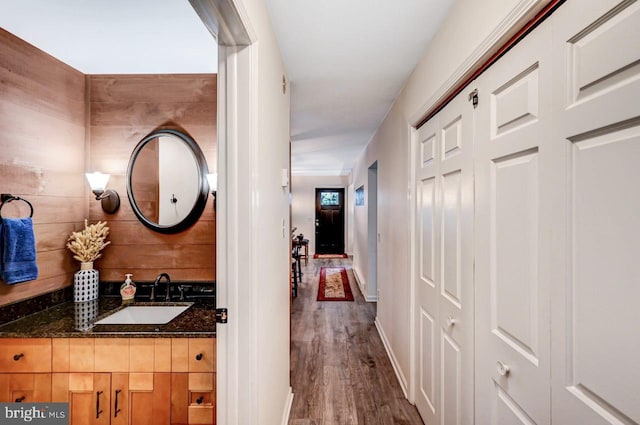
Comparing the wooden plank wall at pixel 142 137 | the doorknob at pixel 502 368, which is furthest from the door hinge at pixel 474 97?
the wooden plank wall at pixel 142 137

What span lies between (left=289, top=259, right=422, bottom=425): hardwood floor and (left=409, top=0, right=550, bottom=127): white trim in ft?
7.03

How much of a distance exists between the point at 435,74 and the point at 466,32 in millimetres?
402

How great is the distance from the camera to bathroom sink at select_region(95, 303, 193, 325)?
6.19ft

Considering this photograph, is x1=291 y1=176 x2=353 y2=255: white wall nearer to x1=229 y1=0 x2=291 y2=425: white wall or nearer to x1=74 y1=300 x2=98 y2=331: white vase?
x1=229 y1=0 x2=291 y2=425: white wall

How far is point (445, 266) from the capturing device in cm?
169

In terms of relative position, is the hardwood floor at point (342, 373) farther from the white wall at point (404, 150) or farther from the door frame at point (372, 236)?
the door frame at point (372, 236)

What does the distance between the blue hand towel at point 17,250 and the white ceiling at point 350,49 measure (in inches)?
68.9

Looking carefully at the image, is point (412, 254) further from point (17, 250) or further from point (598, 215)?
point (17, 250)

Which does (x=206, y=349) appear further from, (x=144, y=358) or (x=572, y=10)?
(x=572, y=10)

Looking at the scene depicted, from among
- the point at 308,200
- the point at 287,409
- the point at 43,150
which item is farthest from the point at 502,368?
the point at 308,200

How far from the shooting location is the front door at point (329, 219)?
9.59 meters

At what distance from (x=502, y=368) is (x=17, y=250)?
2.37 meters

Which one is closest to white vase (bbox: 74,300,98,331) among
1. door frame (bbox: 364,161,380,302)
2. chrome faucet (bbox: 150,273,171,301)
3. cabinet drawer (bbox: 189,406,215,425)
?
chrome faucet (bbox: 150,273,171,301)

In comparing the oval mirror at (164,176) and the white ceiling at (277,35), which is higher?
the white ceiling at (277,35)
